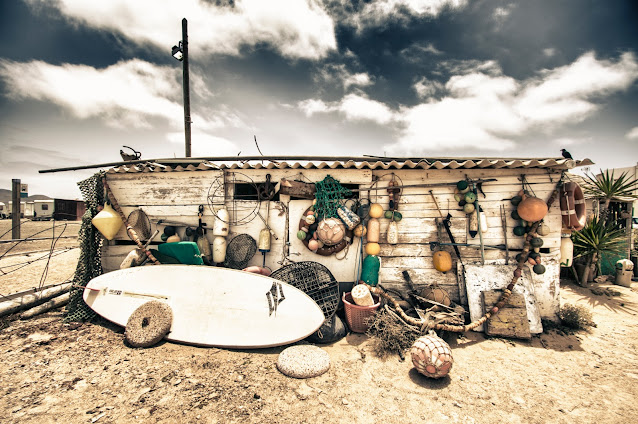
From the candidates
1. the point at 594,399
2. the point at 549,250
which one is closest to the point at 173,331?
the point at 594,399

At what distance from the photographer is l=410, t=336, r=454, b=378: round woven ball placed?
3092 mm

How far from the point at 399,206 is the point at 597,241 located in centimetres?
694

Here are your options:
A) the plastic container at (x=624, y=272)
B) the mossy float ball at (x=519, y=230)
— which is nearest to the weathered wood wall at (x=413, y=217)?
the mossy float ball at (x=519, y=230)

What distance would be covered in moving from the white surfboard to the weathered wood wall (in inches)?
41.7

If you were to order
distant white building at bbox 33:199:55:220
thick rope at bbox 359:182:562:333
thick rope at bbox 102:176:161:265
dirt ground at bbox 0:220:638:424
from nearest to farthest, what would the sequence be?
dirt ground at bbox 0:220:638:424 < thick rope at bbox 359:182:562:333 < thick rope at bbox 102:176:161:265 < distant white building at bbox 33:199:55:220

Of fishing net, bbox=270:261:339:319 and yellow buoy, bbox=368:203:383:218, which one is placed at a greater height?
yellow buoy, bbox=368:203:383:218

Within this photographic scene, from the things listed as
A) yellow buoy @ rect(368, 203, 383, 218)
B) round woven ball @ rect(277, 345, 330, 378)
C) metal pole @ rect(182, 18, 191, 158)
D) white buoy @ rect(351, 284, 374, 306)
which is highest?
metal pole @ rect(182, 18, 191, 158)

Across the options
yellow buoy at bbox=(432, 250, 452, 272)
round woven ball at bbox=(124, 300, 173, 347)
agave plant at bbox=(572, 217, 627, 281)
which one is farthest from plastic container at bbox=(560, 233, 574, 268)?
round woven ball at bbox=(124, 300, 173, 347)

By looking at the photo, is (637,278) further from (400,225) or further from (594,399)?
(400,225)

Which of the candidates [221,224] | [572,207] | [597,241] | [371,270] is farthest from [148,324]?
[597,241]

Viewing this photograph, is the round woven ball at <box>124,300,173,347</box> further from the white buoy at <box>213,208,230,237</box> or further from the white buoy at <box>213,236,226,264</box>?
the white buoy at <box>213,208,230,237</box>

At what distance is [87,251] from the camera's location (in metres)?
5.02

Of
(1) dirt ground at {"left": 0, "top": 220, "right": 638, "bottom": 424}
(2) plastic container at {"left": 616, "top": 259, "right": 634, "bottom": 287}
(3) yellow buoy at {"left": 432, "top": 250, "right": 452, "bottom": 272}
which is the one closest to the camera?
(1) dirt ground at {"left": 0, "top": 220, "right": 638, "bottom": 424}

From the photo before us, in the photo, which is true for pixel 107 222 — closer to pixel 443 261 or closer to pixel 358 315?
pixel 358 315
